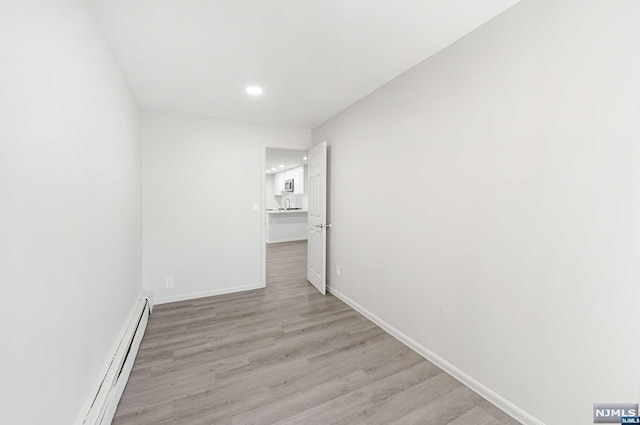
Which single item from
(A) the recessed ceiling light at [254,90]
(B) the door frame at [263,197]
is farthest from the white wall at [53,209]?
(B) the door frame at [263,197]

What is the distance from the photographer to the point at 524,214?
1.50 meters

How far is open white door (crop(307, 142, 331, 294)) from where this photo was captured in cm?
355

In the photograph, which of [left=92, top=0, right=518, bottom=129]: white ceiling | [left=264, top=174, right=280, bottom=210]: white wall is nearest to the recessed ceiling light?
[left=92, top=0, right=518, bottom=129]: white ceiling

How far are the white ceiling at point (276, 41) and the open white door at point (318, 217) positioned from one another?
41.0 inches

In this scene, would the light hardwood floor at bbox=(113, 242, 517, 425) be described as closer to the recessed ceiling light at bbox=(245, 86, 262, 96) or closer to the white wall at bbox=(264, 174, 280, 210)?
the recessed ceiling light at bbox=(245, 86, 262, 96)

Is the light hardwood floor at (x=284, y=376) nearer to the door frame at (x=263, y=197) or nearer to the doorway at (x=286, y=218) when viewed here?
the door frame at (x=263, y=197)

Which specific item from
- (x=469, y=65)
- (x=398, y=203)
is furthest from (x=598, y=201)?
(x=398, y=203)

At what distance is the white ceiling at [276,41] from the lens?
152 centimetres

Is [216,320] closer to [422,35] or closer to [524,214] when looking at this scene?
[524,214]

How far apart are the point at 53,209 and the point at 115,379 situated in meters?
1.22

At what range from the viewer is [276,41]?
183 centimetres

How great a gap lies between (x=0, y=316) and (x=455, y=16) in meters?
2.57

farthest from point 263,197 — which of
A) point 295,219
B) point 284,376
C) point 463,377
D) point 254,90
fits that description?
point 295,219

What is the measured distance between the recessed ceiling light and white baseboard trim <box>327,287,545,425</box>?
2715 millimetres
